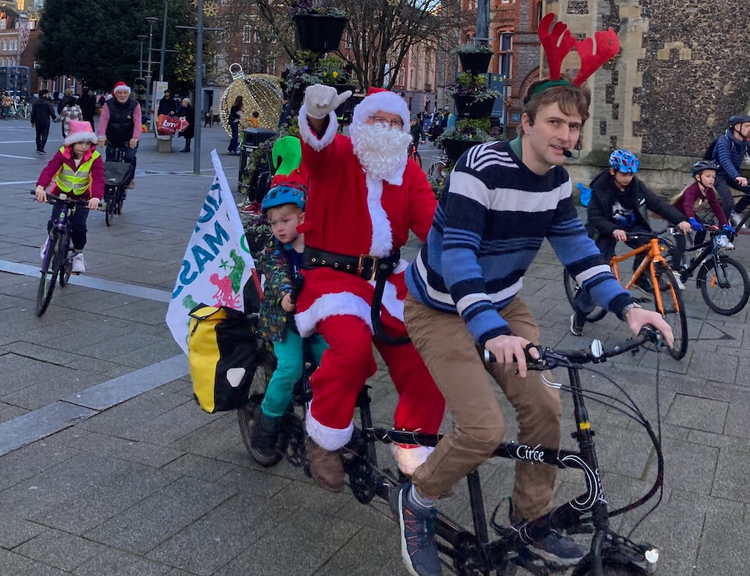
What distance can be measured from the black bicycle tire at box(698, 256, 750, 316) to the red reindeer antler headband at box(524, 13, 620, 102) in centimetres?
537

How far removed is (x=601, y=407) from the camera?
17.6 feet

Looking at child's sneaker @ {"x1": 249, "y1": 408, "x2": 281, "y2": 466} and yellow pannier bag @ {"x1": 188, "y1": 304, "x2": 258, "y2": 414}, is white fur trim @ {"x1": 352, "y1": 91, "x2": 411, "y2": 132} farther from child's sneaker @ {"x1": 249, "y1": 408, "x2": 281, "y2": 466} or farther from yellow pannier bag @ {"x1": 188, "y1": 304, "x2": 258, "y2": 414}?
child's sneaker @ {"x1": 249, "y1": 408, "x2": 281, "y2": 466}

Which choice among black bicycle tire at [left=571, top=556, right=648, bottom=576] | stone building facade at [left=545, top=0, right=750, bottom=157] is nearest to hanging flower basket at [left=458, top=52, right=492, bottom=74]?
stone building facade at [left=545, top=0, right=750, bottom=157]

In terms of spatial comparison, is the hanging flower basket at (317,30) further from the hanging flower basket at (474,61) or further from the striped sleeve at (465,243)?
the striped sleeve at (465,243)

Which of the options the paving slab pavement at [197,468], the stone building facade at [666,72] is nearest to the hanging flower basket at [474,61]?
the stone building facade at [666,72]

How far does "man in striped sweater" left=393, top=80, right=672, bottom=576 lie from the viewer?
2.83 m

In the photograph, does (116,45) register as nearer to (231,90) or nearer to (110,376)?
(231,90)

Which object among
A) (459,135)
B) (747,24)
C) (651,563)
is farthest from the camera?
(747,24)

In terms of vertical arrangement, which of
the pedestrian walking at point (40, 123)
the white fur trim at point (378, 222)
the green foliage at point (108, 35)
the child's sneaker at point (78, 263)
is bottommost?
the child's sneaker at point (78, 263)

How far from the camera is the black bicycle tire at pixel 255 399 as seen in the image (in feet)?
13.8

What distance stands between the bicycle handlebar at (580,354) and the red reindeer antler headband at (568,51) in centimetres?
87

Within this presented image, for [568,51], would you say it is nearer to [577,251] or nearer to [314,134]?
[577,251]

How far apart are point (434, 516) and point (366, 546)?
0.59 metres

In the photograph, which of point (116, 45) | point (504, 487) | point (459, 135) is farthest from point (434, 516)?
point (116, 45)
